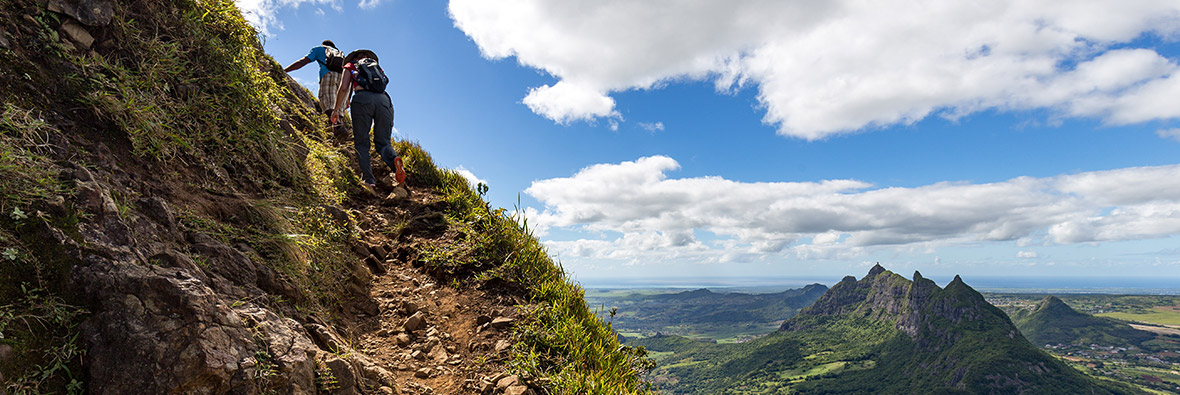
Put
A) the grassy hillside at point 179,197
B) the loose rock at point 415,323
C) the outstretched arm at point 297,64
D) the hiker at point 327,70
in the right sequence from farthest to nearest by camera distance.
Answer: the hiker at point 327,70
the outstretched arm at point 297,64
the loose rock at point 415,323
the grassy hillside at point 179,197

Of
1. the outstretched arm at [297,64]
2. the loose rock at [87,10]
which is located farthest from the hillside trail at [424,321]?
the outstretched arm at [297,64]

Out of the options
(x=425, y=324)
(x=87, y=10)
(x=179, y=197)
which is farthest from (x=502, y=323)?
(x=87, y=10)

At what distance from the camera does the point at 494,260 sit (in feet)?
20.0

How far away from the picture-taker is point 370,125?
26.7 feet

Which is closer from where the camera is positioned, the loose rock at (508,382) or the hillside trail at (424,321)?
the loose rock at (508,382)

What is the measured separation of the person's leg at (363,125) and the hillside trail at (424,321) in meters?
0.99

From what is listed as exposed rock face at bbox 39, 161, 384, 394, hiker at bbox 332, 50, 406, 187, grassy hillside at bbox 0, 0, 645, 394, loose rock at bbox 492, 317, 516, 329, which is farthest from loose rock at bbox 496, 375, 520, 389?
hiker at bbox 332, 50, 406, 187

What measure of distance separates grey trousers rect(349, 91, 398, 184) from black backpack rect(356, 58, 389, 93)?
131 mm

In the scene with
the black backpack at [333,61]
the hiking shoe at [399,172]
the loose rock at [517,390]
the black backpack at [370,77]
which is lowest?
the loose rock at [517,390]

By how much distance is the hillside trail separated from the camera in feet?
14.1

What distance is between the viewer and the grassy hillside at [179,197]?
2492 mm

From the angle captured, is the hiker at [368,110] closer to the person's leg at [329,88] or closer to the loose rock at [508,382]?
the person's leg at [329,88]

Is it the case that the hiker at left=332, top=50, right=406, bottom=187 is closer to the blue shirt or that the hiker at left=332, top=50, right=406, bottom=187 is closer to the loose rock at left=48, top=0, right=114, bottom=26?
the blue shirt

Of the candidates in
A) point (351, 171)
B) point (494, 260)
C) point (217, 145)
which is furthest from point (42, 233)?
point (351, 171)
